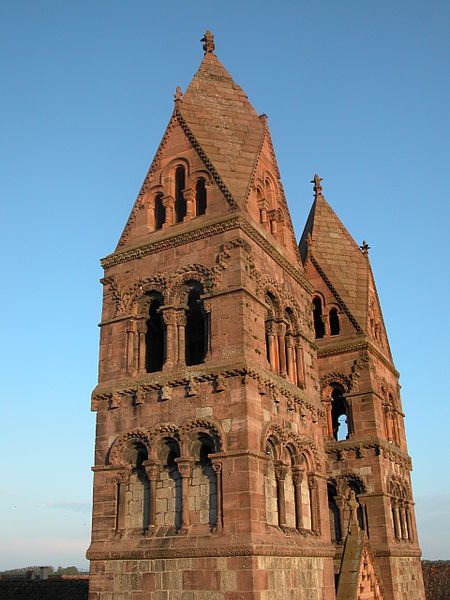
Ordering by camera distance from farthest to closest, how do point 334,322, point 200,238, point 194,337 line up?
1. point 334,322
2. point 194,337
3. point 200,238

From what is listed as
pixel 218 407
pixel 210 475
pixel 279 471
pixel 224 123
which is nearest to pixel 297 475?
pixel 279 471

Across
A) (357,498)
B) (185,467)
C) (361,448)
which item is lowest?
(185,467)

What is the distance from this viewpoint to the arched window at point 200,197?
21.3 meters

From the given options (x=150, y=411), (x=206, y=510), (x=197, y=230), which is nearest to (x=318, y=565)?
(x=206, y=510)

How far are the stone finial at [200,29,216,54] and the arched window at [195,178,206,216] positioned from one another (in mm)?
7418

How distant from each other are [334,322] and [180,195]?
35.7ft

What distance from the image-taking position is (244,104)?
24.9m

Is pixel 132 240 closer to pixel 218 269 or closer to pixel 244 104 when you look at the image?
pixel 218 269

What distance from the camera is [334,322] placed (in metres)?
30.0

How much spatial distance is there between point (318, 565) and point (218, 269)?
866cm

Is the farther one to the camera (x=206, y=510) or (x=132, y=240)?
(x=132, y=240)

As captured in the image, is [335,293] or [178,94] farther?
[335,293]

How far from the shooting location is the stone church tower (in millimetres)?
17047

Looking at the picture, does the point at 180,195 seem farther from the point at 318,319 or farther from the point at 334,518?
the point at 334,518
